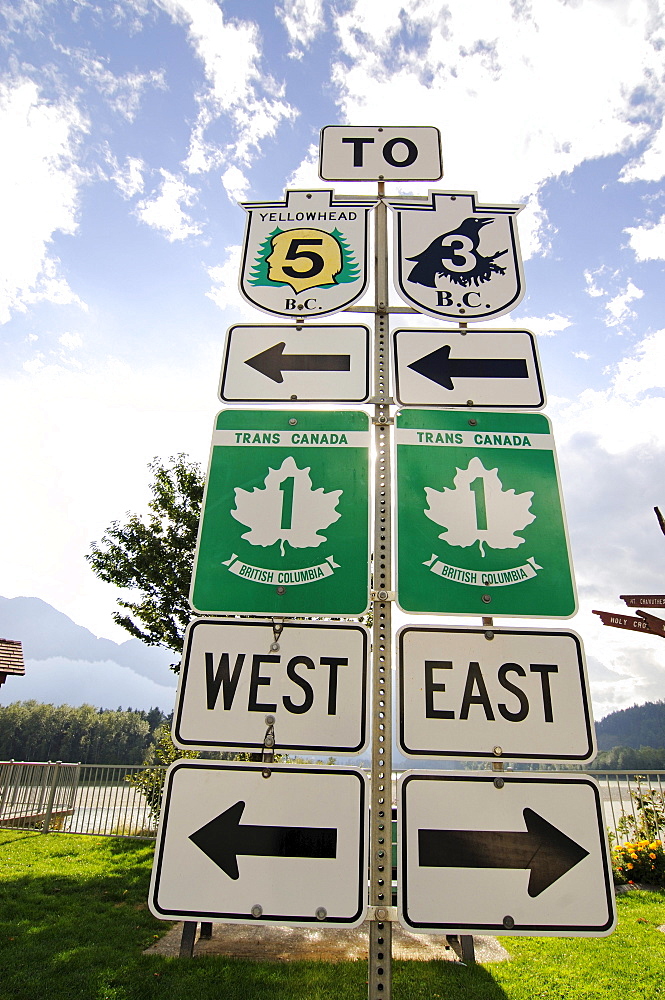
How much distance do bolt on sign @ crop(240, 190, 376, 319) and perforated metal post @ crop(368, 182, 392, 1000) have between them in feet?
2.19

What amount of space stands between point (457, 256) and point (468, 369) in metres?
1.03

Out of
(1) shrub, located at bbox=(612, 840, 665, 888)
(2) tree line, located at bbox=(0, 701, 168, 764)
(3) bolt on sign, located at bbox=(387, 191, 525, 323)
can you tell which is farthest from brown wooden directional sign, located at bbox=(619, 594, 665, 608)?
(2) tree line, located at bbox=(0, 701, 168, 764)

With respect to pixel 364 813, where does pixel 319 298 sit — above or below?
above

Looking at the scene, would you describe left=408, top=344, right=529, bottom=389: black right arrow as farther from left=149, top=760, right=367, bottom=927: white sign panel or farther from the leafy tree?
the leafy tree

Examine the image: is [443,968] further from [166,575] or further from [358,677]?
[166,575]

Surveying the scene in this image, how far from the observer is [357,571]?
246 centimetres

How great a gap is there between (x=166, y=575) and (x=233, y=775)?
29.4ft

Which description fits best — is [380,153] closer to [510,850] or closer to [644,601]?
[510,850]

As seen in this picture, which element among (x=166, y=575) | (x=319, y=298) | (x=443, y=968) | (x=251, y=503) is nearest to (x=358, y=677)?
(x=251, y=503)

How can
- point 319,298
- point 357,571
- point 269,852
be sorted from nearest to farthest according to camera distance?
point 269,852
point 357,571
point 319,298

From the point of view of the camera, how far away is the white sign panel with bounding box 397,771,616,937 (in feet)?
6.37

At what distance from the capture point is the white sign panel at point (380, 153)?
4020 millimetres

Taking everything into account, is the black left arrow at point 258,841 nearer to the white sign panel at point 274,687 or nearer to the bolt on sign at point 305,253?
the white sign panel at point 274,687

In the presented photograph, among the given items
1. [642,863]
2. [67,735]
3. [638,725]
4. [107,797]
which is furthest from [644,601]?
[638,725]
